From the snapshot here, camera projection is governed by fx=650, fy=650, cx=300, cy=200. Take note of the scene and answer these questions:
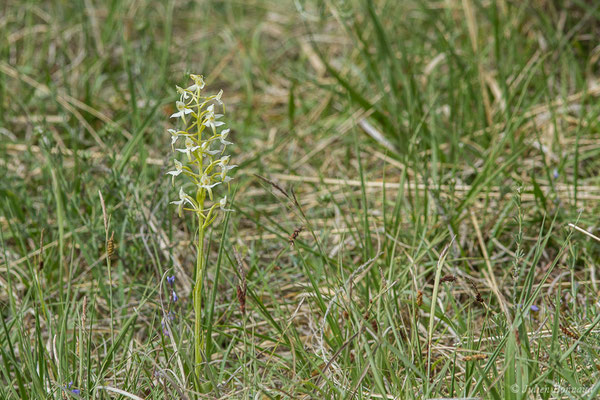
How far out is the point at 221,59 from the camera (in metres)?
4.19

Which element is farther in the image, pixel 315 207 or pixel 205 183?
pixel 315 207

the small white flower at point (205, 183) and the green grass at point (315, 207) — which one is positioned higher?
the small white flower at point (205, 183)

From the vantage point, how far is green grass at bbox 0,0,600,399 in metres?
1.59

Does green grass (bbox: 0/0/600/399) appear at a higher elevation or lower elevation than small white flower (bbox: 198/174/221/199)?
lower

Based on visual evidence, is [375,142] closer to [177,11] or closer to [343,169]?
[343,169]

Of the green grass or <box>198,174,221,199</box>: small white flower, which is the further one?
the green grass

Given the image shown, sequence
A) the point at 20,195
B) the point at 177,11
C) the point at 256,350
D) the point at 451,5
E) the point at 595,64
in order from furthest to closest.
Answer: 1. the point at 177,11
2. the point at 451,5
3. the point at 595,64
4. the point at 20,195
5. the point at 256,350

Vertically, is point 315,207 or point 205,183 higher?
point 205,183

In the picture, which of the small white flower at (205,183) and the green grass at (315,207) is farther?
the green grass at (315,207)

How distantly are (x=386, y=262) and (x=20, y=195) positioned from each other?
152 centimetres

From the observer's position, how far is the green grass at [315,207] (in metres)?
1.59

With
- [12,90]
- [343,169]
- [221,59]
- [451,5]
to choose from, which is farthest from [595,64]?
[12,90]

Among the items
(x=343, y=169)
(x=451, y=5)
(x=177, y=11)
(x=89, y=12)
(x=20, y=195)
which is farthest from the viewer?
(x=177, y=11)

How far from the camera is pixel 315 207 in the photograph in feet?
9.23
